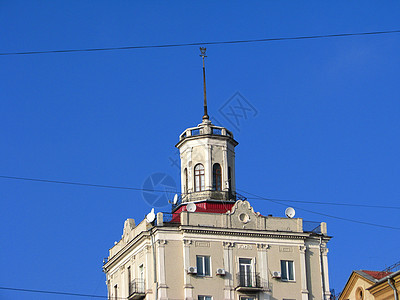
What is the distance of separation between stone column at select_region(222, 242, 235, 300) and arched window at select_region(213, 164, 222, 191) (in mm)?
5927

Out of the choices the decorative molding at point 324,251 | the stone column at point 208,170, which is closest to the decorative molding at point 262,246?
the decorative molding at point 324,251

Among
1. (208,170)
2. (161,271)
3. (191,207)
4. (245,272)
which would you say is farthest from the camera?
(208,170)

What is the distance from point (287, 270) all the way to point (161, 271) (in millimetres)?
10417

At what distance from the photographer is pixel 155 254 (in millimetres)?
79750

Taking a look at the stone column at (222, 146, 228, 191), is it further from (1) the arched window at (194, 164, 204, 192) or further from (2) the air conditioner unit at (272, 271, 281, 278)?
(2) the air conditioner unit at (272, 271, 281, 278)

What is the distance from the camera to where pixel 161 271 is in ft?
259

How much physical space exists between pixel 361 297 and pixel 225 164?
15.6 m

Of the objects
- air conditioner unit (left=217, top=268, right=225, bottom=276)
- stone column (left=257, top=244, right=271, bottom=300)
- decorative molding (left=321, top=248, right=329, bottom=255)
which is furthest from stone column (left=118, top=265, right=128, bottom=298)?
decorative molding (left=321, top=248, right=329, bottom=255)

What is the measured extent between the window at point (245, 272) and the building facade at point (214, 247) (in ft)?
0.25

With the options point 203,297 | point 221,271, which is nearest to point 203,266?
point 221,271

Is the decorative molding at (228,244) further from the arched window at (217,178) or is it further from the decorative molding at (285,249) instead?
the arched window at (217,178)

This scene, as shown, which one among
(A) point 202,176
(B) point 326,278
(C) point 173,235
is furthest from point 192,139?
(B) point 326,278

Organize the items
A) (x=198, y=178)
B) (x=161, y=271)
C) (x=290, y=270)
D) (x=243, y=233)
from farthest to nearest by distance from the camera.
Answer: (x=198, y=178), (x=290, y=270), (x=243, y=233), (x=161, y=271)

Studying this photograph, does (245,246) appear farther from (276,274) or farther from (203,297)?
(203,297)
